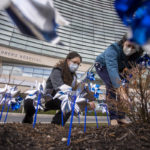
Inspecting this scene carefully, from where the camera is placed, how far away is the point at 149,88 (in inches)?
Answer: 55.1

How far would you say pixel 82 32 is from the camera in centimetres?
3441

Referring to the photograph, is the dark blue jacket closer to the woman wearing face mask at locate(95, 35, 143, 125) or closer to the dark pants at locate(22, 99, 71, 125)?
the woman wearing face mask at locate(95, 35, 143, 125)

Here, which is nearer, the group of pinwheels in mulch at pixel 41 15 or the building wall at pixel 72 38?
the group of pinwheels in mulch at pixel 41 15

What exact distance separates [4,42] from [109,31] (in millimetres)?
24232

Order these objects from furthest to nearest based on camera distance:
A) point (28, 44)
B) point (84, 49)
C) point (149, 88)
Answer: point (84, 49)
point (28, 44)
point (149, 88)

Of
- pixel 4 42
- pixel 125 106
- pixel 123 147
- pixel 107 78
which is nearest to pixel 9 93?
pixel 107 78

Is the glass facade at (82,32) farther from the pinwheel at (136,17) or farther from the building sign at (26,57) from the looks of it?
the pinwheel at (136,17)

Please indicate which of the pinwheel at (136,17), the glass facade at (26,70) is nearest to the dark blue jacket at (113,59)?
the pinwheel at (136,17)

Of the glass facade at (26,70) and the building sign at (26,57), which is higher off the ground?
the building sign at (26,57)

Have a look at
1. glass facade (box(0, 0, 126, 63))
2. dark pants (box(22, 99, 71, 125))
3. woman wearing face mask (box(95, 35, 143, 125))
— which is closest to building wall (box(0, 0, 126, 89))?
glass facade (box(0, 0, 126, 63))

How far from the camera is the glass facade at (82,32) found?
84.6 ft

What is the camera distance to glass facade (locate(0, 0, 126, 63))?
25.8m

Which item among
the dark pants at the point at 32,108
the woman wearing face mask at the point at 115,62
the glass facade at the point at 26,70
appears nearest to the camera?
the woman wearing face mask at the point at 115,62

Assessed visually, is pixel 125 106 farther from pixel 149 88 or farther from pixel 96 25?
pixel 96 25
